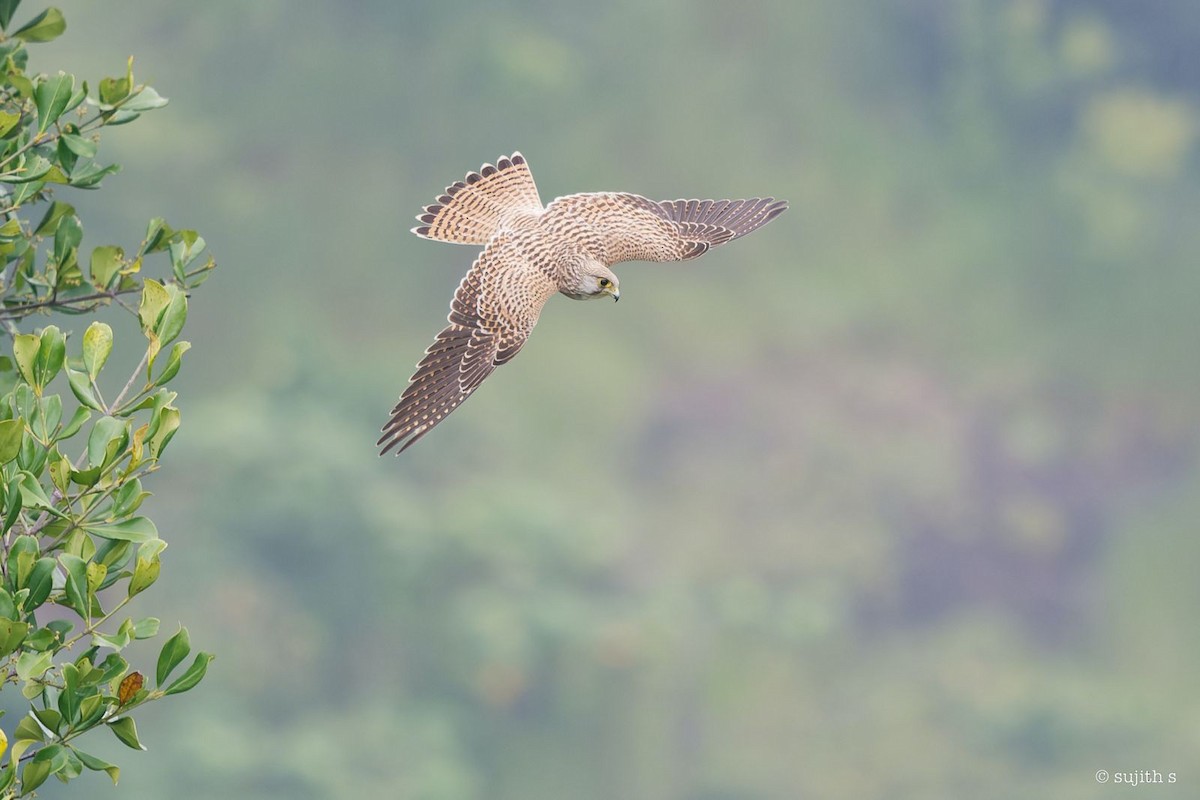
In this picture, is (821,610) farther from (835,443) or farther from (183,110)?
(183,110)

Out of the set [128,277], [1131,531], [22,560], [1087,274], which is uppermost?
[1087,274]

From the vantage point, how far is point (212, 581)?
34000 mm

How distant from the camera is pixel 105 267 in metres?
4.75

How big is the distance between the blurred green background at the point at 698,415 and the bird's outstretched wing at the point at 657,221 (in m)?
24.9

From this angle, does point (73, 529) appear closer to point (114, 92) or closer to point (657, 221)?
point (114, 92)

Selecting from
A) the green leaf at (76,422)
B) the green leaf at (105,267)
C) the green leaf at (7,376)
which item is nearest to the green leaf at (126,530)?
the green leaf at (76,422)

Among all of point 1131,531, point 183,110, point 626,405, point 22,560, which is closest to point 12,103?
point 22,560

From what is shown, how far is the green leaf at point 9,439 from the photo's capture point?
3639 mm

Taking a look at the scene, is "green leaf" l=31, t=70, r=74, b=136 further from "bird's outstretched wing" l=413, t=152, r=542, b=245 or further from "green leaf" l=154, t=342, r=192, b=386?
"bird's outstretched wing" l=413, t=152, r=542, b=245

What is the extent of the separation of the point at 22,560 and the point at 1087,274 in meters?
40.2

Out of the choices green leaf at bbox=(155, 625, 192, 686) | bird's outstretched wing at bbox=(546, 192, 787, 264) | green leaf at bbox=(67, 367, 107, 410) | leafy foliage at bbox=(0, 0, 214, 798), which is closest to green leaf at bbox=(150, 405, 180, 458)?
leafy foliage at bbox=(0, 0, 214, 798)

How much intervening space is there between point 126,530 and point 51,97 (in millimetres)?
1106

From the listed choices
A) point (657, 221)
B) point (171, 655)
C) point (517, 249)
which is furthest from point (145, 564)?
point (657, 221)

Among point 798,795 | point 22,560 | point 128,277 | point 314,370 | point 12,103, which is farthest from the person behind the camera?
point 314,370
